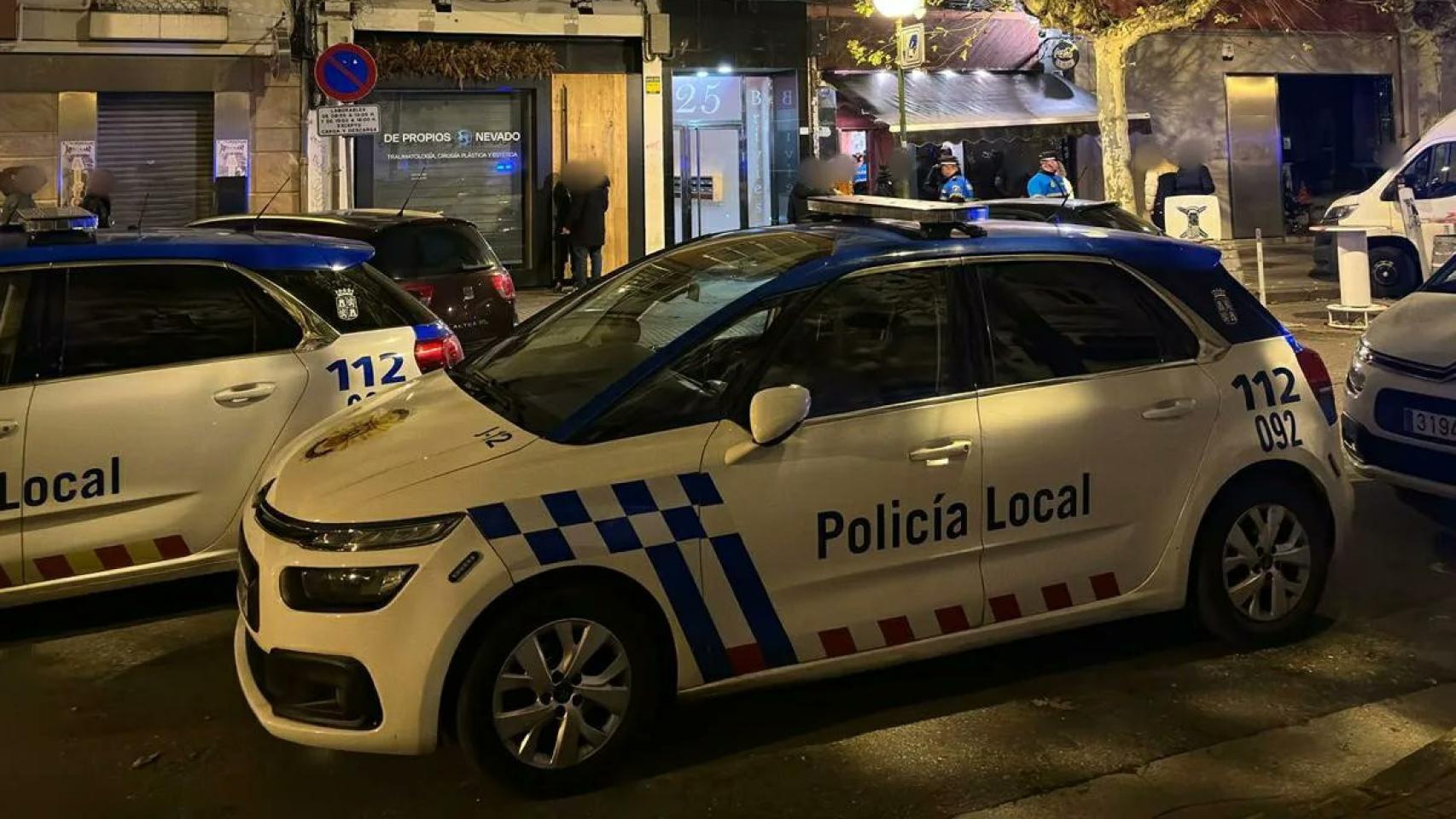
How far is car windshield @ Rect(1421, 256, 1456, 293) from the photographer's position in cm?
657

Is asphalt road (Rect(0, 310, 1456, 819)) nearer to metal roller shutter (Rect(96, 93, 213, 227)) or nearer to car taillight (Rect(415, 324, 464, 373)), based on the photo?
car taillight (Rect(415, 324, 464, 373))

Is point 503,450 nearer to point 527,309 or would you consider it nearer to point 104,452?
point 104,452

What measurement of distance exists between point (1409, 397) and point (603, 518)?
431 cm

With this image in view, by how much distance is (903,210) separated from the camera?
15.9 ft

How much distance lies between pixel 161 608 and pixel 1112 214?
→ 825 cm

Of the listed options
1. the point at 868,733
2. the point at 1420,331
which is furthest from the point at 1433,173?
the point at 868,733

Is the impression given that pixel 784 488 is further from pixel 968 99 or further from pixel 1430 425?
pixel 968 99

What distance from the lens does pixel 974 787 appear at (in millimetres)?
3918

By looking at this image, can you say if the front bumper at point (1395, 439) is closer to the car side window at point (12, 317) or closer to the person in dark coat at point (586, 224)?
the car side window at point (12, 317)

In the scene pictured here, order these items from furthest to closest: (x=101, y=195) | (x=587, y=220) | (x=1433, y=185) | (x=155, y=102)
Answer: (x=587, y=220) → (x=1433, y=185) → (x=155, y=102) → (x=101, y=195)

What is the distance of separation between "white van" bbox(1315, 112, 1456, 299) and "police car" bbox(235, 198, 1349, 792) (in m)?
13.3

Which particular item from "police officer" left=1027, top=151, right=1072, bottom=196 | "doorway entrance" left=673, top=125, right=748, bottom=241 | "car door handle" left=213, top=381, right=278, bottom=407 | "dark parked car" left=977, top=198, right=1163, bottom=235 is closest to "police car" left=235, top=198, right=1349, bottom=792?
"car door handle" left=213, top=381, right=278, bottom=407

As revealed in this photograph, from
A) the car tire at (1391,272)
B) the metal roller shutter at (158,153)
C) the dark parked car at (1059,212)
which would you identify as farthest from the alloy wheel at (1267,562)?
the metal roller shutter at (158,153)

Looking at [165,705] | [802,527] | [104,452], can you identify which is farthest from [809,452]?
[104,452]
